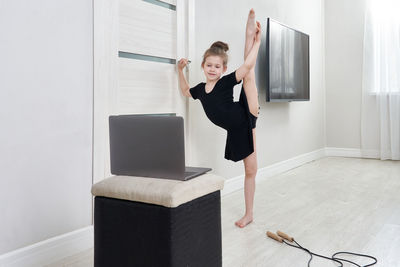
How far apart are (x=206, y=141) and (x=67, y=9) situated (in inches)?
53.9

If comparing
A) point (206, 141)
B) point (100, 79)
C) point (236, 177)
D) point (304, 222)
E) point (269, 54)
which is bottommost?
point (304, 222)

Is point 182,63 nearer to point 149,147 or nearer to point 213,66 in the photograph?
point 213,66

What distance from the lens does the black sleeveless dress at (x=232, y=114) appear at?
2137 millimetres

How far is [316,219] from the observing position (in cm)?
227

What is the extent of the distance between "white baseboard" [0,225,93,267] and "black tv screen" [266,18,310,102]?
82.8 inches

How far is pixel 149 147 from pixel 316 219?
142cm

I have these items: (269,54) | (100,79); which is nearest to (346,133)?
(269,54)

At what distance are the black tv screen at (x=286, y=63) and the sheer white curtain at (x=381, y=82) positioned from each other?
101 centimetres

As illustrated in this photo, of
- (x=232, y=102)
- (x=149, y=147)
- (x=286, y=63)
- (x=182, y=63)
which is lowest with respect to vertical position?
(x=149, y=147)

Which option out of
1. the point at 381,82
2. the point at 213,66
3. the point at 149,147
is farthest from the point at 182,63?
the point at 381,82

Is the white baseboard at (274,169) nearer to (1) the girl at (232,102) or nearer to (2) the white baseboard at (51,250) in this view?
(1) the girl at (232,102)

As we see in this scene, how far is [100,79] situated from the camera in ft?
6.08

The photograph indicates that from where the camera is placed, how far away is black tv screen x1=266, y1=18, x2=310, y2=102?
334 cm

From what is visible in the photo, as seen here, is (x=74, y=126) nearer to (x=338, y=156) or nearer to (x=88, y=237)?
(x=88, y=237)
